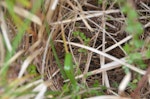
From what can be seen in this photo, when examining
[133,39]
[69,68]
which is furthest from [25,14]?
[133,39]

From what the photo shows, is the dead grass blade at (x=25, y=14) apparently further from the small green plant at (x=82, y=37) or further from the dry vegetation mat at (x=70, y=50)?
the small green plant at (x=82, y=37)

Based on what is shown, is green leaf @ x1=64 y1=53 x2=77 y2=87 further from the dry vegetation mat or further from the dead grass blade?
the dead grass blade

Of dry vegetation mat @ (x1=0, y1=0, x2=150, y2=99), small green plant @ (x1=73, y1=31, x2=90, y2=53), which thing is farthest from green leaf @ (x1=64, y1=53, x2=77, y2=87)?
small green plant @ (x1=73, y1=31, x2=90, y2=53)

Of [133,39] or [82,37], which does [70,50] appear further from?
[133,39]

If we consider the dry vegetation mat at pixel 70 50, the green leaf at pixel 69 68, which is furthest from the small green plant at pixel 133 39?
the green leaf at pixel 69 68

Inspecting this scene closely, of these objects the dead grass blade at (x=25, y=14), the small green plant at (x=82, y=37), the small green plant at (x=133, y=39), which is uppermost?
the dead grass blade at (x=25, y=14)

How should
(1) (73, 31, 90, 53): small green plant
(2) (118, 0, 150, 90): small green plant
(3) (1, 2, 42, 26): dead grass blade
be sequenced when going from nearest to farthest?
1. (2) (118, 0, 150, 90): small green plant
2. (3) (1, 2, 42, 26): dead grass blade
3. (1) (73, 31, 90, 53): small green plant

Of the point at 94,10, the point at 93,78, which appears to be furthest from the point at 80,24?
the point at 93,78

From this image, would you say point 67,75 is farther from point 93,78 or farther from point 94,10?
point 94,10
